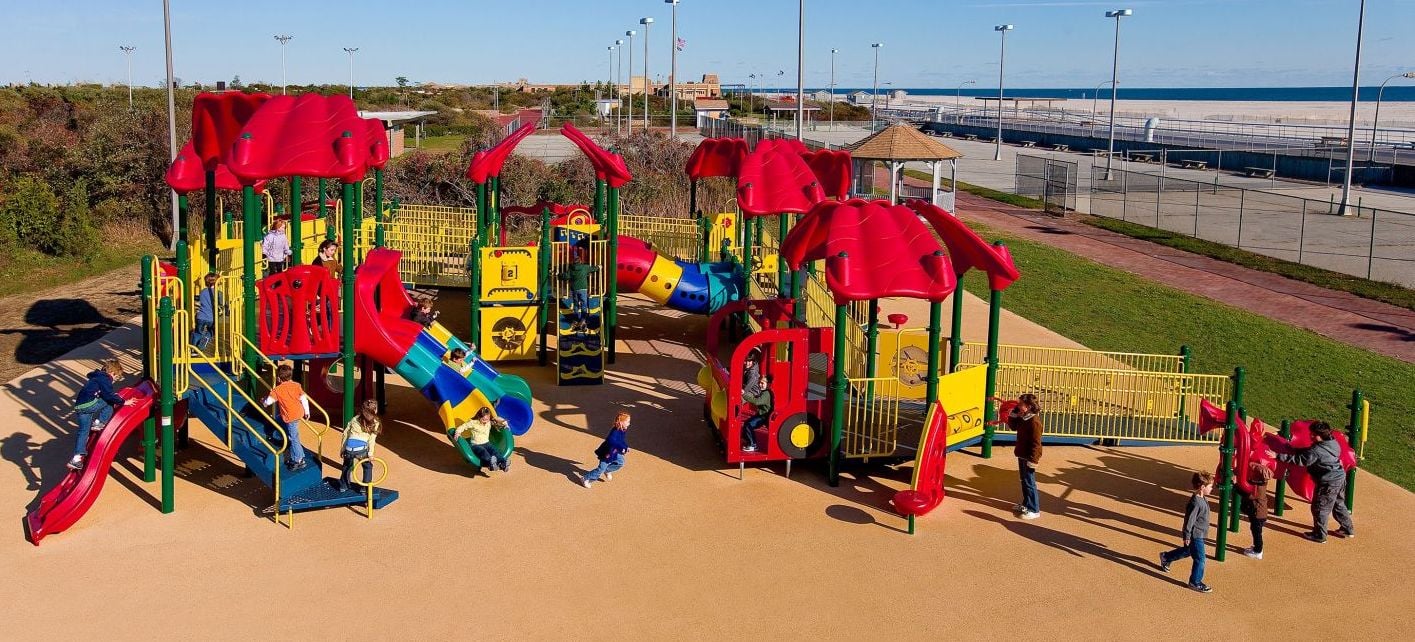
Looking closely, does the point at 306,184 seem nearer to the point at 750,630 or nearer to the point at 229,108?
the point at 229,108

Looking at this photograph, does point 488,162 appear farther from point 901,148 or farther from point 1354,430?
point 901,148

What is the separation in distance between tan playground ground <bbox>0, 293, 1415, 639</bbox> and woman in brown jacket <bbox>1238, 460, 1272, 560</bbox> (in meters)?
0.23

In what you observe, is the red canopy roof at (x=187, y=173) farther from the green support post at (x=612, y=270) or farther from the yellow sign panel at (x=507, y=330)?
the green support post at (x=612, y=270)

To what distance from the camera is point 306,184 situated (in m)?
37.0

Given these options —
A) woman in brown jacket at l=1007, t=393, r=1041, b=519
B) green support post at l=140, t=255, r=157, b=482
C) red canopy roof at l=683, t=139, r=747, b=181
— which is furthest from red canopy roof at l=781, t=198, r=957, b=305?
red canopy roof at l=683, t=139, r=747, b=181

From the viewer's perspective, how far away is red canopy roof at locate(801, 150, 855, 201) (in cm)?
1958

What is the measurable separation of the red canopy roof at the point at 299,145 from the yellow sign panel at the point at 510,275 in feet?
16.0

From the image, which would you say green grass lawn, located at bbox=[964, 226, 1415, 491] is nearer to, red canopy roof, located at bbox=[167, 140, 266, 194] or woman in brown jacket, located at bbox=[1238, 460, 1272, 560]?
woman in brown jacket, located at bbox=[1238, 460, 1272, 560]

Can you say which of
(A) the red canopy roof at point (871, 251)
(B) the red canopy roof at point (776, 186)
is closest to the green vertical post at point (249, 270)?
(A) the red canopy roof at point (871, 251)

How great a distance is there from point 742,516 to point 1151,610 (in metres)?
4.10

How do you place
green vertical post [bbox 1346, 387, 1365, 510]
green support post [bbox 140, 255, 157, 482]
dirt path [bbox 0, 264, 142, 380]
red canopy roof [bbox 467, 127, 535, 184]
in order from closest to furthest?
1. green vertical post [bbox 1346, 387, 1365, 510]
2. green support post [bbox 140, 255, 157, 482]
3. dirt path [bbox 0, 264, 142, 380]
4. red canopy roof [bbox 467, 127, 535, 184]

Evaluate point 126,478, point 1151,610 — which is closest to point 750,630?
point 1151,610

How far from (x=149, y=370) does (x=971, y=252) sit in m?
9.63

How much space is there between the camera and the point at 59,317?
853 inches
